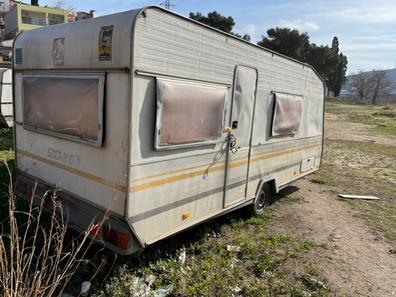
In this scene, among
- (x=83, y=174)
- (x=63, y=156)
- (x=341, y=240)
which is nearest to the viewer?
(x=83, y=174)

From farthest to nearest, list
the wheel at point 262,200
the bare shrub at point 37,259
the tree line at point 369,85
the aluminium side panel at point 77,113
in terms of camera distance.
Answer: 1. the tree line at point 369,85
2. the wheel at point 262,200
3. the aluminium side panel at point 77,113
4. the bare shrub at point 37,259

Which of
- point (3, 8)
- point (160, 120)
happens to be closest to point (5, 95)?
point (160, 120)

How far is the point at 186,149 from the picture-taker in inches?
Answer: 152

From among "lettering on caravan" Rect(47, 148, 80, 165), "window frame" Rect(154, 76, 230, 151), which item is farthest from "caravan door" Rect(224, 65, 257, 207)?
"lettering on caravan" Rect(47, 148, 80, 165)

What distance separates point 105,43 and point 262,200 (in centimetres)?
397

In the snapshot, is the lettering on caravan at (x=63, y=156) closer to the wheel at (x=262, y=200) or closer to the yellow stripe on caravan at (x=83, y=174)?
the yellow stripe on caravan at (x=83, y=174)

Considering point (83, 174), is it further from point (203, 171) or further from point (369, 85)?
point (369, 85)

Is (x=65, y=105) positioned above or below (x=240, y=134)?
above

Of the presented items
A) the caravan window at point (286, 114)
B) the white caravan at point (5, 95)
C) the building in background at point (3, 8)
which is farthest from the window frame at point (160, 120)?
the building in background at point (3, 8)

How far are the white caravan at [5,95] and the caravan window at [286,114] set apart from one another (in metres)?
9.43

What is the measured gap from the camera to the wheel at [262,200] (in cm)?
578

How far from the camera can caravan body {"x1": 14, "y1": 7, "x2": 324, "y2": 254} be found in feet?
10.7

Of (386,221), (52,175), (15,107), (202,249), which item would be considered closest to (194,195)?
(202,249)

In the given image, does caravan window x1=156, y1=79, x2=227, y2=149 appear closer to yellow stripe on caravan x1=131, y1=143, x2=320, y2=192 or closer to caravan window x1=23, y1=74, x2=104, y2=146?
yellow stripe on caravan x1=131, y1=143, x2=320, y2=192
